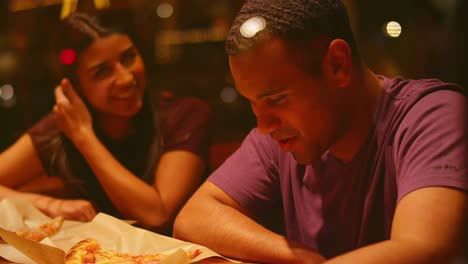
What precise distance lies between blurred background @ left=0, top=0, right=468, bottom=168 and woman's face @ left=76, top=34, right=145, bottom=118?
0.12 metres

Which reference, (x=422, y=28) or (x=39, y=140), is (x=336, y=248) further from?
(x=39, y=140)

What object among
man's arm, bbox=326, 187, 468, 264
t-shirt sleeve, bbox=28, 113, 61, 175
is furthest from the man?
t-shirt sleeve, bbox=28, 113, 61, 175

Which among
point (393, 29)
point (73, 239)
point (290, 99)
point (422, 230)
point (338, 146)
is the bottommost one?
point (73, 239)

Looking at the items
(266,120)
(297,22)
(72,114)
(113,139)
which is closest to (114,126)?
(113,139)

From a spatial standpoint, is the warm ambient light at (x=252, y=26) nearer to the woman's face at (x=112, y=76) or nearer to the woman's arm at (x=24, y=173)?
the woman's face at (x=112, y=76)

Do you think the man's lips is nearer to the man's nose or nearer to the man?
the man

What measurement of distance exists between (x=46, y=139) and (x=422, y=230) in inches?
63.7

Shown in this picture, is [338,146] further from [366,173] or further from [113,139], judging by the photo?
[113,139]

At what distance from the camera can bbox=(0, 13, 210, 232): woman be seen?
190 cm

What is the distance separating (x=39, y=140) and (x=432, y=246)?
5.51 feet

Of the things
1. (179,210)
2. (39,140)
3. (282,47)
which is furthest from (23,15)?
(282,47)

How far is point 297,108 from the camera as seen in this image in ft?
4.09

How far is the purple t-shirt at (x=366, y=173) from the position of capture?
3.64ft

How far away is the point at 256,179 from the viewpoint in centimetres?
157
